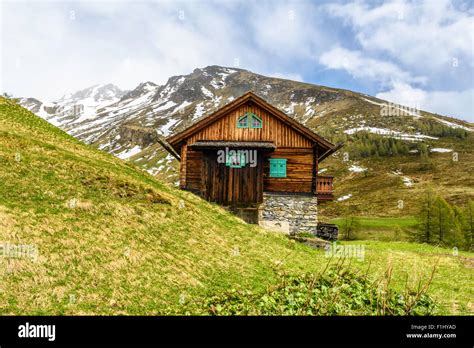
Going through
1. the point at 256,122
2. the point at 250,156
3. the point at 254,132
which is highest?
the point at 256,122

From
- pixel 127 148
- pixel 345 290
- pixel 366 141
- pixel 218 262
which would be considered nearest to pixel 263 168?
pixel 218 262

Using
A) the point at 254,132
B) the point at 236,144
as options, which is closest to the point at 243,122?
the point at 254,132

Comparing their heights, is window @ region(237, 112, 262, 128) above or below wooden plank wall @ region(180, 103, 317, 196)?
above

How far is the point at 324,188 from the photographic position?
93.5 feet

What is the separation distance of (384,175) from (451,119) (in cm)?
8888

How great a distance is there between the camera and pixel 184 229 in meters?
16.2

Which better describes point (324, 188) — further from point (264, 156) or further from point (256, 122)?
point (256, 122)

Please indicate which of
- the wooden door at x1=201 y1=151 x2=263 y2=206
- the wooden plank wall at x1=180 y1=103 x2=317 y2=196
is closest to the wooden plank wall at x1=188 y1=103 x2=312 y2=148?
the wooden plank wall at x1=180 y1=103 x2=317 y2=196

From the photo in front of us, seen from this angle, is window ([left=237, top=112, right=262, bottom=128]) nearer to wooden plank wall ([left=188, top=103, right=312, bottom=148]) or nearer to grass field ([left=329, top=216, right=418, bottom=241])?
wooden plank wall ([left=188, top=103, right=312, bottom=148])

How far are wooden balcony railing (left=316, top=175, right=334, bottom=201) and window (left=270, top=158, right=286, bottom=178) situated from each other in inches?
110

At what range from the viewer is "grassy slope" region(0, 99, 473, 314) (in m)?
8.99

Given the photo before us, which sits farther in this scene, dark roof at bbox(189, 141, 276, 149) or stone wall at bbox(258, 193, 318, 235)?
stone wall at bbox(258, 193, 318, 235)

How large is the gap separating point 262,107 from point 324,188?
322 inches

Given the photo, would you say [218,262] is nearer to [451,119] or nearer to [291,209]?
[291,209]
